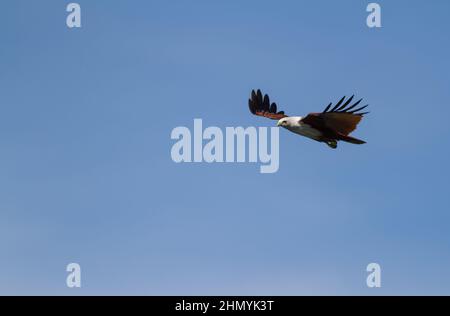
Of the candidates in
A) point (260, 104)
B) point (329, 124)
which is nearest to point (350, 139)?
point (329, 124)

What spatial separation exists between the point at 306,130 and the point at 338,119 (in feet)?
4.03

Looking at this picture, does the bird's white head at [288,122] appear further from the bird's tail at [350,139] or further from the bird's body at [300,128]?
the bird's tail at [350,139]

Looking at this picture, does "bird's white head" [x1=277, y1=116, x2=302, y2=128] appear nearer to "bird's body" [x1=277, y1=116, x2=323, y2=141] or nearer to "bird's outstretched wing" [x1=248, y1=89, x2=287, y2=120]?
"bird's body" [x1=277, y1=116, x2=323, y2=141]

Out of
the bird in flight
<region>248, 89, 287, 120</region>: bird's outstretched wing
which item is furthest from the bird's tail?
<region>248, 89, 287, 120</region>: bird's outstretched wing

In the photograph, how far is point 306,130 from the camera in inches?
813

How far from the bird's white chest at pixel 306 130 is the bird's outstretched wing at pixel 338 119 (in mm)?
191

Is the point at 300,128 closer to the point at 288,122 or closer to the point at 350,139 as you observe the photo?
the point at 288,122

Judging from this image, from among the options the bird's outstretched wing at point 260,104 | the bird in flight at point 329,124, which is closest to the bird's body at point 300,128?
the bird in flight at point 329,124

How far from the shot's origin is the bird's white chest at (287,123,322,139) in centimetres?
2052
